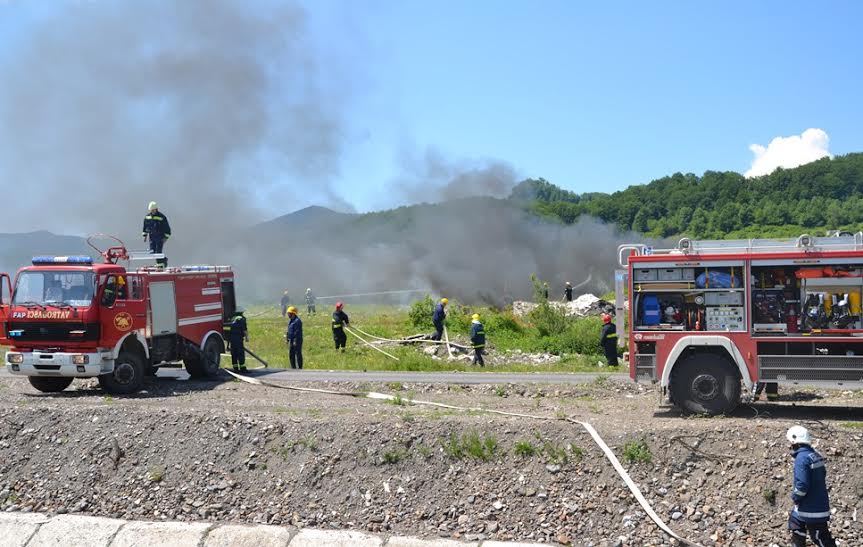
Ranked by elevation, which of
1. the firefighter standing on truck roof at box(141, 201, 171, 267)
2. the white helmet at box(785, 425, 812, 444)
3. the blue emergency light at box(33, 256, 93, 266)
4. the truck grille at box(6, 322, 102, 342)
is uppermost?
the firefighter standing on truck roof at box(141, 201, 171, 267)

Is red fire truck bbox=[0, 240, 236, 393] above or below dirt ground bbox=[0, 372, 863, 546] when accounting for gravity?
above

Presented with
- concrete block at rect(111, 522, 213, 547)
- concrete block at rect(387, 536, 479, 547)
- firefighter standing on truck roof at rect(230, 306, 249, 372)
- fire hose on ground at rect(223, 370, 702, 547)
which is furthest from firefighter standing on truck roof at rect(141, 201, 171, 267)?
concrete block at rect(387, 536, 479, 547)

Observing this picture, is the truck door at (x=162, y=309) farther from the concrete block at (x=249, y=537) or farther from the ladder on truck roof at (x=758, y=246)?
the ladder on truck roof at (x=758, y=246)

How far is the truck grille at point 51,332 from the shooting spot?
1503 centimetres

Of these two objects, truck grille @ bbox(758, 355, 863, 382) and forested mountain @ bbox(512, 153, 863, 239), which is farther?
forested mountain @ bbox(512, 153, 863, 239)

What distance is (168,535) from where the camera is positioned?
10.4 metres

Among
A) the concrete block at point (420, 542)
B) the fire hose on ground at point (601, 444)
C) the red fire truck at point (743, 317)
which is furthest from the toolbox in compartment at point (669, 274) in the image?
the concrete block at point (420, 542)

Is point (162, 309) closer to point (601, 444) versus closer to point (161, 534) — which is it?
point (161, 534)

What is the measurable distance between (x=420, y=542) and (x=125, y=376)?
857 cm

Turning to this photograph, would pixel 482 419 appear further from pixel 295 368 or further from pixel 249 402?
pixel 295 368

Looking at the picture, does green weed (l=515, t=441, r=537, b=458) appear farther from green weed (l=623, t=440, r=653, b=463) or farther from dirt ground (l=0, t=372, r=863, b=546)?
green weed (l=623, t=440, r=653, b=463)

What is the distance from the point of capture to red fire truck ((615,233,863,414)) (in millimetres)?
11906

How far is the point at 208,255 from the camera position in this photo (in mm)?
45812

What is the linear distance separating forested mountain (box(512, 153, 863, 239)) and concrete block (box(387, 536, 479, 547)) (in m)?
58.9
